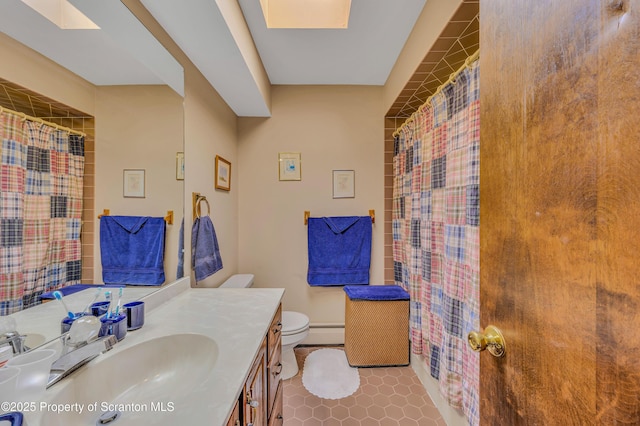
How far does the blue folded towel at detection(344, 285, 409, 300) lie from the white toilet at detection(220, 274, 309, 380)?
414 mm

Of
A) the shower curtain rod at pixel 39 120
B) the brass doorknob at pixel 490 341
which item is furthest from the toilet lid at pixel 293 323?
the shower curtain rod at pixel 39 120

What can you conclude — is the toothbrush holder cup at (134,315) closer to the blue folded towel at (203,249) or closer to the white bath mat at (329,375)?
the blue folded towel at (203,249)

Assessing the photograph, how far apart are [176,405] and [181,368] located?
1.01 ft

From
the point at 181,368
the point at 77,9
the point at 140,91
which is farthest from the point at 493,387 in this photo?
the point at 77,9

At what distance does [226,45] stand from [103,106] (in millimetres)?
708

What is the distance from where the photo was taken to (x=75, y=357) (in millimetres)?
707

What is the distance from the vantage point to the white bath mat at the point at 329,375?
173 centimetres

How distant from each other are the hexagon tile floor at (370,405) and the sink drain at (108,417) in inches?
44.8

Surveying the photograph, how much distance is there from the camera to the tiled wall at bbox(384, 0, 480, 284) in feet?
3.84

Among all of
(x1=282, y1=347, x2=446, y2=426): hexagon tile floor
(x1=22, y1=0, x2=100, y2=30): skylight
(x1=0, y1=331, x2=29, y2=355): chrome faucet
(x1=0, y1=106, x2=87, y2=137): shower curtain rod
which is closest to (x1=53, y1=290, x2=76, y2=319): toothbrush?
(x1=0, y1=331, x2=29, y2=355): chrome faucet

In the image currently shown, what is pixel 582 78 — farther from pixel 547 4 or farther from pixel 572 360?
pixel 572 360

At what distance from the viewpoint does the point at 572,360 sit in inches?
16.1

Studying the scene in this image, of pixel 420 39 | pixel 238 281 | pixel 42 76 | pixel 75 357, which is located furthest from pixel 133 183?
pixel 420 39

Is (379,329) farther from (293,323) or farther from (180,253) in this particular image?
(180,253)
